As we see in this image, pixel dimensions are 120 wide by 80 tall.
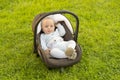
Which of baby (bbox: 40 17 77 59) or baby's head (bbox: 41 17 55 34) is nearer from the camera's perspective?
baby (bbox: 40 17 77 59)

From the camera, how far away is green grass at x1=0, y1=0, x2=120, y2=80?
3.62m

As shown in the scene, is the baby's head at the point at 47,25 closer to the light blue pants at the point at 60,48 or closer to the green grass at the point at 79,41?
the light blue pants at the point at 60,48

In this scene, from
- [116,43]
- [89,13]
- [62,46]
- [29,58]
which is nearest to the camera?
[62,46]

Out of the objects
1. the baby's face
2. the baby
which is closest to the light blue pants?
the baby

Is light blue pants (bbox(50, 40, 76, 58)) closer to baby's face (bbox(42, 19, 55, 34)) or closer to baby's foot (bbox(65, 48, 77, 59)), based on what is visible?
baby's foot (bbox(65, 48, 77, 59))

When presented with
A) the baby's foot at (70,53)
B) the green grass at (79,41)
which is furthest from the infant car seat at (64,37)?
the green grass at (79,41)

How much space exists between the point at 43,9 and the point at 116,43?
146 centimetres

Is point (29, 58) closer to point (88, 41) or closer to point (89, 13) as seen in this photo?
point (88, 41)

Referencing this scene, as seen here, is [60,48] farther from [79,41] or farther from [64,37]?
[79,41]

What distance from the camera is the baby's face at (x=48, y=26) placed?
12.1 feet

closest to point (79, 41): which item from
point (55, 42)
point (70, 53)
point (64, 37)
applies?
point (64, 37)

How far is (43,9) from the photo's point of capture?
4980 millimetres

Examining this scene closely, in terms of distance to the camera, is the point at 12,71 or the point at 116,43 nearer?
the point at 12,71

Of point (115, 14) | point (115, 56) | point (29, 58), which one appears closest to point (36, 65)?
→ point (29, 58)
